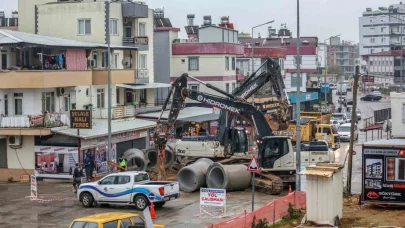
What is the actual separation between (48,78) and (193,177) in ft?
32.5

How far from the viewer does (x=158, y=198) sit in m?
32.2

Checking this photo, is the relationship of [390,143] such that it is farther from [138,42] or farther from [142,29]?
[142,29]

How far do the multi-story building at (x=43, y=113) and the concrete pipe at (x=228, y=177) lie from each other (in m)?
5.86

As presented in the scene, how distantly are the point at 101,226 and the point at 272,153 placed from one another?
57.4 ft

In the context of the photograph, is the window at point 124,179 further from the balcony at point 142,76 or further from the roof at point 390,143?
the balcony at point 142,76

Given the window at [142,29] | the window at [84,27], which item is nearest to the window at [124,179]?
the window at [84,27]

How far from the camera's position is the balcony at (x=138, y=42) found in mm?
58341

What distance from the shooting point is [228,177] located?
37.2m

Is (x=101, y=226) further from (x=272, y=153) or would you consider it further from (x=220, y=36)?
(x=220, y=36)

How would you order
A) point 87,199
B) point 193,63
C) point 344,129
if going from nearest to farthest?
point 87,199 < point 344,129 < point 193,63

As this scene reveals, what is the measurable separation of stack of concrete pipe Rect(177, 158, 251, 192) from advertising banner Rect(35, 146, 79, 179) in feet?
22.4

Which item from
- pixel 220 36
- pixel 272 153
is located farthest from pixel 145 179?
pixel 220 36

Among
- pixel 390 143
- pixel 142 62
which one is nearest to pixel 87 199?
pixel 390 143

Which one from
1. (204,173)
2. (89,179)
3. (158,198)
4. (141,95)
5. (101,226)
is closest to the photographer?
(101,226)
